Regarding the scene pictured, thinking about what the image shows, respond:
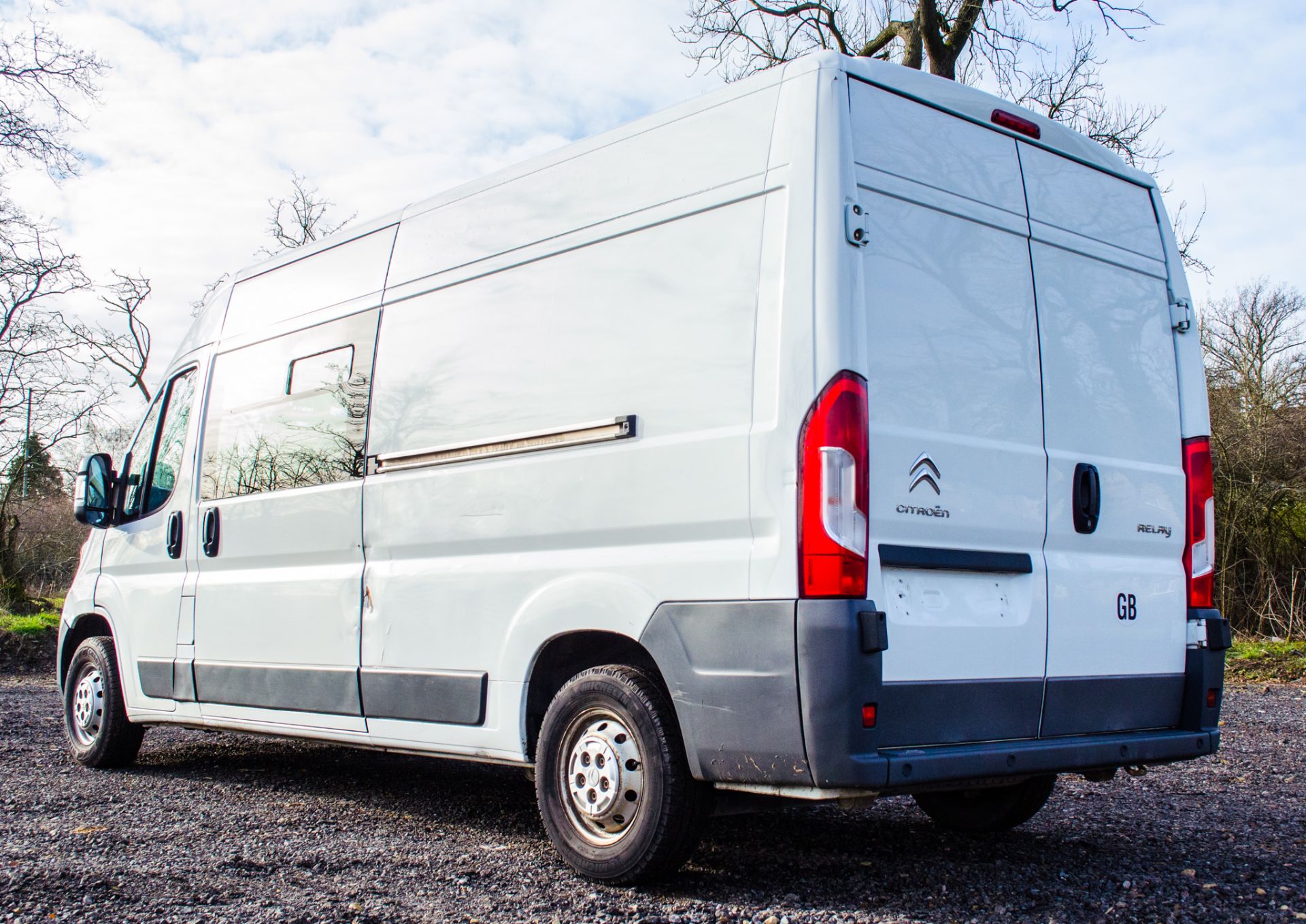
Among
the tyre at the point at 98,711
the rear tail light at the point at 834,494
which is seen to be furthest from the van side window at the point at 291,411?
the rear tail light at the point at 834,494

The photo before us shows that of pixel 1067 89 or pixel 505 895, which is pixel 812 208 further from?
pixel 1067 89

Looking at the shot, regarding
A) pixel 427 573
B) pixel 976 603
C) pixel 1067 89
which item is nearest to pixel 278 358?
pixel 427 573

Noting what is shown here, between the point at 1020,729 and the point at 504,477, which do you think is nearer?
the point at 1020,729

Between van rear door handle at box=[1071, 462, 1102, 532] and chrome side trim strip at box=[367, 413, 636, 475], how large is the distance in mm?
1558

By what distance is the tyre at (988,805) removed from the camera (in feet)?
15.4

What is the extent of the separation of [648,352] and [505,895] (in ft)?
6.12

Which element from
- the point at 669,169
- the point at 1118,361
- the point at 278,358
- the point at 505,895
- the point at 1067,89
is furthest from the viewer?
the point at 1067,89

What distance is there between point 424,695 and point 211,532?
197 centimetres

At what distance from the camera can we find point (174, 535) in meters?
6.19

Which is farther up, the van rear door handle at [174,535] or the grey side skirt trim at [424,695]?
the van rear door handle at [174,535]

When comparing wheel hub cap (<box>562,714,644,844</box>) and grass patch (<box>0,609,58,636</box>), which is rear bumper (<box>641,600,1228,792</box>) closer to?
wheel hub cap (<box>562,714,644,844</box>)

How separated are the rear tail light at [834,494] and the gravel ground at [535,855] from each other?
3.41ft

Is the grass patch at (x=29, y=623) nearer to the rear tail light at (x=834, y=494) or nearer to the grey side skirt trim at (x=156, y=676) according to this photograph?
the grey side skirt trim at (x=156, y=676)

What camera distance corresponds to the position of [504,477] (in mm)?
4352
